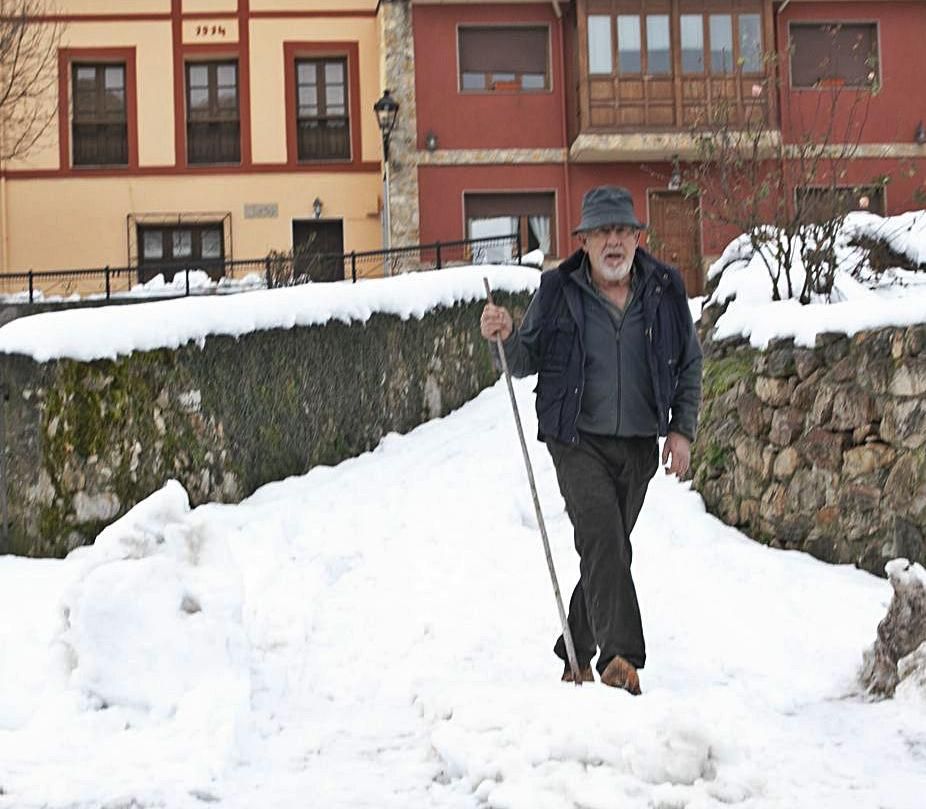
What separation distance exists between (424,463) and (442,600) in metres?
→ 3.47

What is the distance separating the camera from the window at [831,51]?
72.4ft

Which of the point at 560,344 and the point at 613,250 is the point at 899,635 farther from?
the point at 613,250

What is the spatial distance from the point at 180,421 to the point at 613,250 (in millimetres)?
4281

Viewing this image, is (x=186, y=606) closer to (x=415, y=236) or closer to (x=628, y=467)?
(x=628, y=467)

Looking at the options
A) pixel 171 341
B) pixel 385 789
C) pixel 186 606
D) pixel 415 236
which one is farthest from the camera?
pixel 415 236

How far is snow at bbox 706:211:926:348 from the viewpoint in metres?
6.91

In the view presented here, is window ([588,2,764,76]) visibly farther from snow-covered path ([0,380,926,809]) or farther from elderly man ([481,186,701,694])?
elderly man ([481,186,701,694])

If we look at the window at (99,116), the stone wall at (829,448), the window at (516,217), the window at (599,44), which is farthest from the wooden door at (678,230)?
the stone wall at (829,448)

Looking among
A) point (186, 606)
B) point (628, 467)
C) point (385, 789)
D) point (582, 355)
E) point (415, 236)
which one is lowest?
point (385, 789)

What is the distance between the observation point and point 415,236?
2105 cm

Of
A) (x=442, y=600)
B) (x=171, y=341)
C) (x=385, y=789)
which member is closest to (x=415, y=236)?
(x=171, y=341)

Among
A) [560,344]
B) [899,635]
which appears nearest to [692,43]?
[560,344]

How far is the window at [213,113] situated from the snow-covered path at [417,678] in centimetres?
1591

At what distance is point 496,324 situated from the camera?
4680 millimetres
